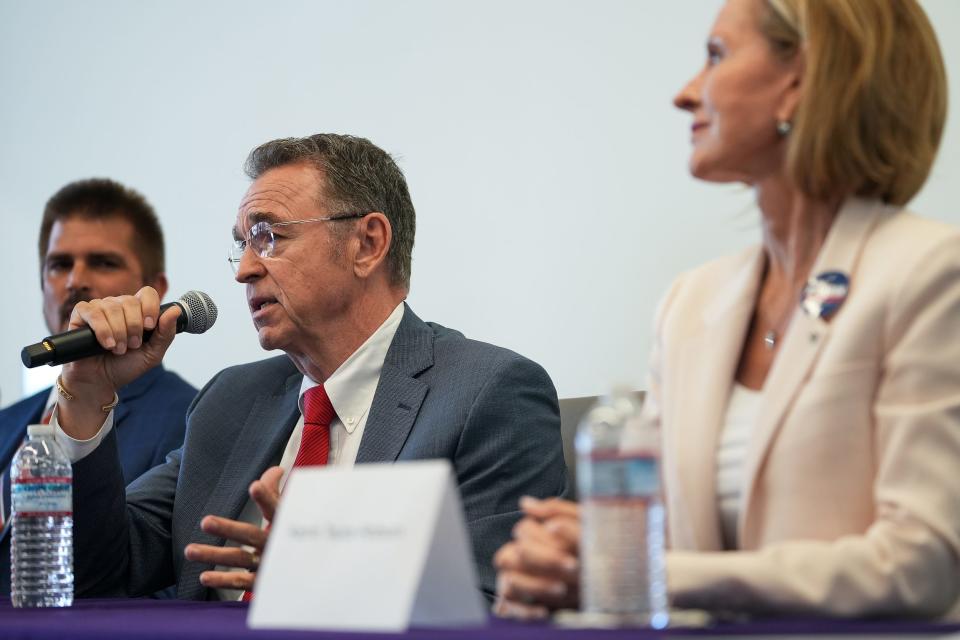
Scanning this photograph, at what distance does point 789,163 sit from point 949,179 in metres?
1.30

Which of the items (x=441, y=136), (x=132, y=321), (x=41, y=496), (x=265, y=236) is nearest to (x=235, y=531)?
(x=41, y=496)

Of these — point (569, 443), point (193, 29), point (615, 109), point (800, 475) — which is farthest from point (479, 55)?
point (800, 475)

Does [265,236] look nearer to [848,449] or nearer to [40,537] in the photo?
[40,537]

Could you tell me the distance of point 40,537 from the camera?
200 cm

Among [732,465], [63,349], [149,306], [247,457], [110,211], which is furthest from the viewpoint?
[110,211]

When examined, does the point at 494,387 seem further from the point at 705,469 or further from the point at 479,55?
the point at 479,55

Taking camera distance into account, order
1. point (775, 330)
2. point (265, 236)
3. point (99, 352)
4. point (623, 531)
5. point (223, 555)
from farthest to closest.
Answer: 1. point (265, 236)
2. point (99, 352)
3. point (223, 555)
4. point (775, 330)
5. point (623, 531)

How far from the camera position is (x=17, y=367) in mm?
4891

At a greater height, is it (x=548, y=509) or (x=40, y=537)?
(x=548, y=509)

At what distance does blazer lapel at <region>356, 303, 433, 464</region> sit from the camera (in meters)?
2.42

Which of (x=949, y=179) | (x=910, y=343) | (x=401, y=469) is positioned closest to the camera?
(x=401, y=469)

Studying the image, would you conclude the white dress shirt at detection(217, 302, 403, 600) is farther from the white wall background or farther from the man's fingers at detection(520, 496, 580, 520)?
the man's fingers at detection(520, 496, 580, 520)

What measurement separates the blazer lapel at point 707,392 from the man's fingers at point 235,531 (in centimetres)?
68

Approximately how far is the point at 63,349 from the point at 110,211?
67.0 inches
